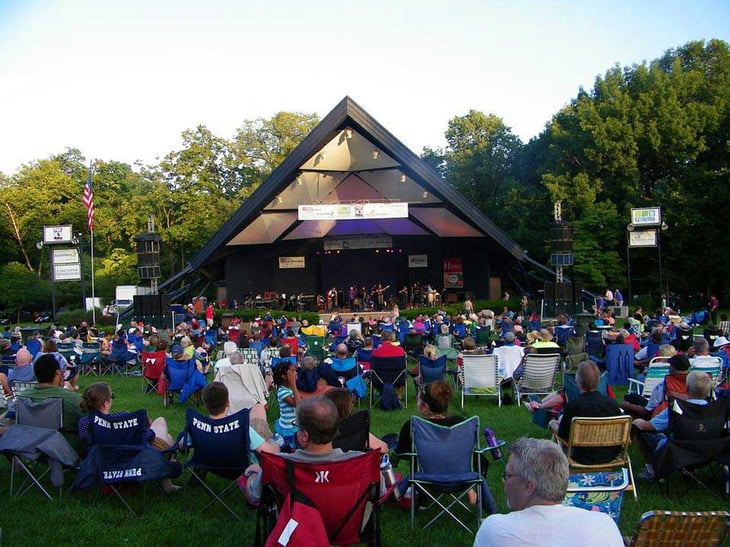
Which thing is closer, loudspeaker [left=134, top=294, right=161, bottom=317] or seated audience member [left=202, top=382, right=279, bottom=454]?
seated audience member [left=202, top=382, right=279, bottom=454]

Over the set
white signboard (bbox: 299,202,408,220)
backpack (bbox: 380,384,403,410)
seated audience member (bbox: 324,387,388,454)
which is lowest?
backpack (bbox: 380,384,403,410)

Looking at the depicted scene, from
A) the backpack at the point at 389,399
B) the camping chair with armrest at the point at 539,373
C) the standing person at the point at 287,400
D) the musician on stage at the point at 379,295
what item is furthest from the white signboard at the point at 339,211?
the standing person at the point at 287,400

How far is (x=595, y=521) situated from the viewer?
7.31 feet

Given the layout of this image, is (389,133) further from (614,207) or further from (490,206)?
(490,206)

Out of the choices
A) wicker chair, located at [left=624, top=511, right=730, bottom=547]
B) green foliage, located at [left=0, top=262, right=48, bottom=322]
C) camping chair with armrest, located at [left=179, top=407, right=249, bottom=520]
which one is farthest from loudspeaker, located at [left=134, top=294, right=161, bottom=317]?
wicker chair, located at [left=624, top=511, right=730, bottom=547]

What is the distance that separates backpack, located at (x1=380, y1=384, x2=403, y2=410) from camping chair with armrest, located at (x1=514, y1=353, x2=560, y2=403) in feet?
5.35

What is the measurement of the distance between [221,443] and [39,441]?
1.54 metres

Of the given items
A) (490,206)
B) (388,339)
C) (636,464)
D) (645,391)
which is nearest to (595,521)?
(636,464)

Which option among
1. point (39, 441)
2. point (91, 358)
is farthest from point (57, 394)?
point (91, 358)

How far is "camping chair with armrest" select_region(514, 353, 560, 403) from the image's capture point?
853cm

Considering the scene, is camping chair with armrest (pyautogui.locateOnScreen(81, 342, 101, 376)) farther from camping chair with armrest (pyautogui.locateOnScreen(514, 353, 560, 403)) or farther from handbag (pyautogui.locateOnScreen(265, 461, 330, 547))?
handbag (pyautogui.locateOnScreen(265, 461, 330, 547))

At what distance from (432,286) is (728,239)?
13.2m

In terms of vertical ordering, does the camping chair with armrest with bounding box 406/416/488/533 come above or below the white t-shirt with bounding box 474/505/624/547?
below

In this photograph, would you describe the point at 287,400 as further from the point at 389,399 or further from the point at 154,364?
the point at 154,364
